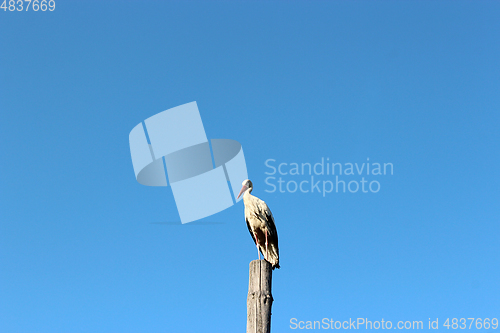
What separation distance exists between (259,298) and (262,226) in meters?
2.42

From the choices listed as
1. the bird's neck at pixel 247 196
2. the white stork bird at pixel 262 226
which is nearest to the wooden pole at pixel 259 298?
the white stork bird at pixel 262 226

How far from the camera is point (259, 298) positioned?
228 inches

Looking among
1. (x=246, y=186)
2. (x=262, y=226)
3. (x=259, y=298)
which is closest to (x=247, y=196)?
(x=246, y=186)

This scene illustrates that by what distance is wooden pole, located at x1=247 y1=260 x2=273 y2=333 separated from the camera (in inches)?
225

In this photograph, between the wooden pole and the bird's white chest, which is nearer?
the wooden pole

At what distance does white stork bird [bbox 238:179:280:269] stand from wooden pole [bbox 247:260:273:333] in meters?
2.02

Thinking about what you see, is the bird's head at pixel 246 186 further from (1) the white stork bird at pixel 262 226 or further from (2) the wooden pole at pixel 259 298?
(2) the wooden pole at pixel 259 298

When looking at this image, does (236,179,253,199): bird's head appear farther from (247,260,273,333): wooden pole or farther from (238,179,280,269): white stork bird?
(247,260,273,333): wooden pole

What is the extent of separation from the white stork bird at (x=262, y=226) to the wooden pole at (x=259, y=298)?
2.02 m

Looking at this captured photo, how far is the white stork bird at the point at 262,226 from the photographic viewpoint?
26.6ft

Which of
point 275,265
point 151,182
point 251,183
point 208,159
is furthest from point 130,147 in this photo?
point 275,265

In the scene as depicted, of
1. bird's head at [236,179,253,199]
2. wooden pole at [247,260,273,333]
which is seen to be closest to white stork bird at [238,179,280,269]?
bird's head at [236,179,253,199]

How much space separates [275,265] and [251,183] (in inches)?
59.2

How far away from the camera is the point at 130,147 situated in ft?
41.1
